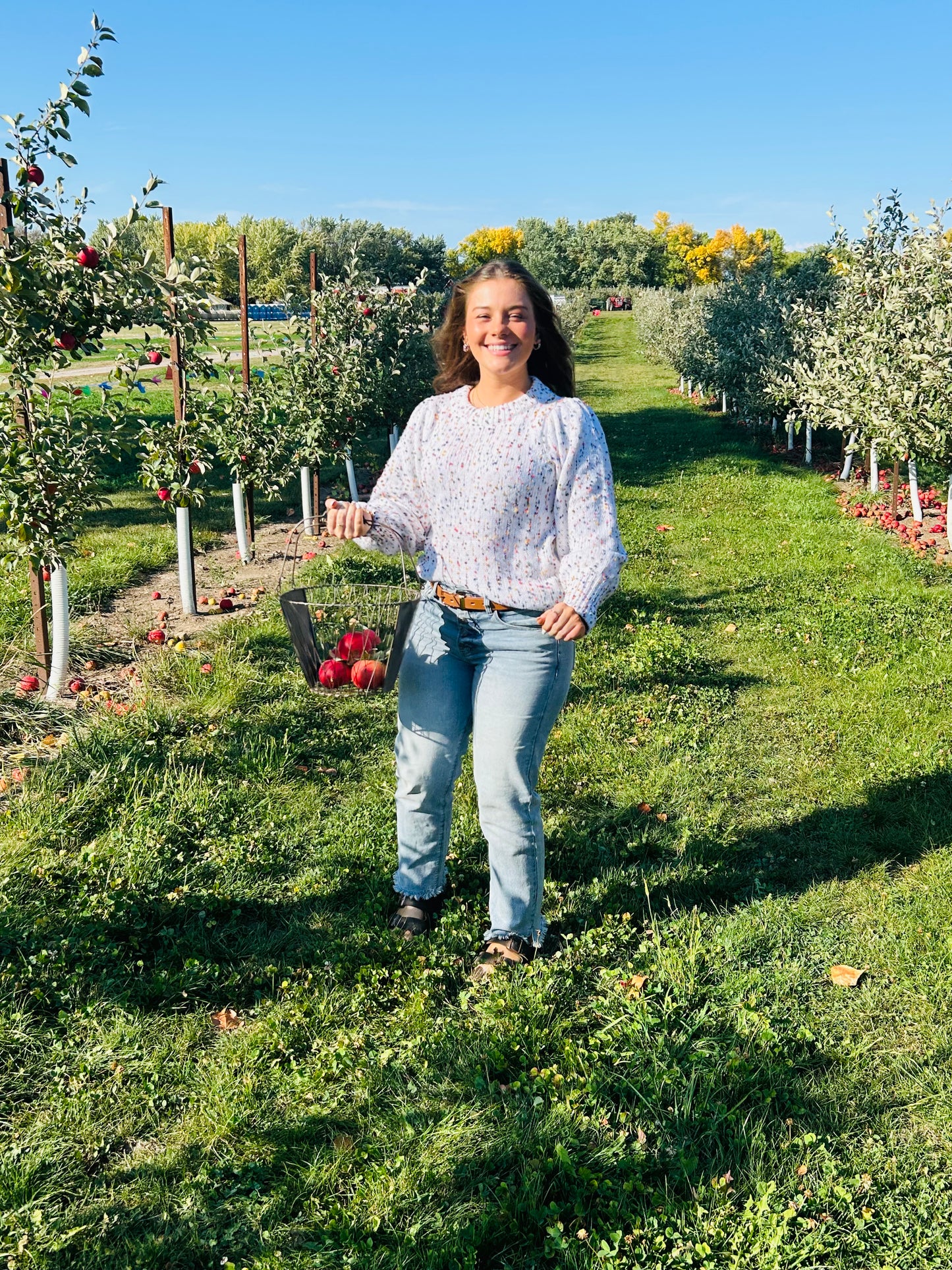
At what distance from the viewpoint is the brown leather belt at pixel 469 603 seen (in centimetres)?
300

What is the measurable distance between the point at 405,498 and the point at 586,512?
0.66 meters

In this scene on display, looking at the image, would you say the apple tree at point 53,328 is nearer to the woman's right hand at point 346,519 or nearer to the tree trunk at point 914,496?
the woman's right hand at point 346,519

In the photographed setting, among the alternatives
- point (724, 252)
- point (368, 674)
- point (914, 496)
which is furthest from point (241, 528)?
point (724, 252)

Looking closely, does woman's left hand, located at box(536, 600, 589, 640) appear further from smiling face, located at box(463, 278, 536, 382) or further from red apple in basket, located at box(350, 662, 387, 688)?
smiling face, located at box(463, 278, 536, 382)

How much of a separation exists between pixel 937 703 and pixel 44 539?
517cm

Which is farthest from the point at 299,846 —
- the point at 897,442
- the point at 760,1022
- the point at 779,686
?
the point at 897,442

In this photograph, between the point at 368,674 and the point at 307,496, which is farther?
the point at 307,496

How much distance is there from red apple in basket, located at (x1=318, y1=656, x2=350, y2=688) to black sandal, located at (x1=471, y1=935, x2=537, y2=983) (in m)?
1.02

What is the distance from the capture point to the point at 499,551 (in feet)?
9.81

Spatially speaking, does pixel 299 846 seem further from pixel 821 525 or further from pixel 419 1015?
pixel 821 525

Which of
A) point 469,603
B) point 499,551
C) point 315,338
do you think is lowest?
point 469,603

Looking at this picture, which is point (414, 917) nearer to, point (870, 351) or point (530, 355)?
point (530, 355)

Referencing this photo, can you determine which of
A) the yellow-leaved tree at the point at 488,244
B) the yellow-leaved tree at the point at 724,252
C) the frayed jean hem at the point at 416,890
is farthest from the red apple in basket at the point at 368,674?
the yellow-leaved tree at the point at 488,244

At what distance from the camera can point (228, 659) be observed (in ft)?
19.6
